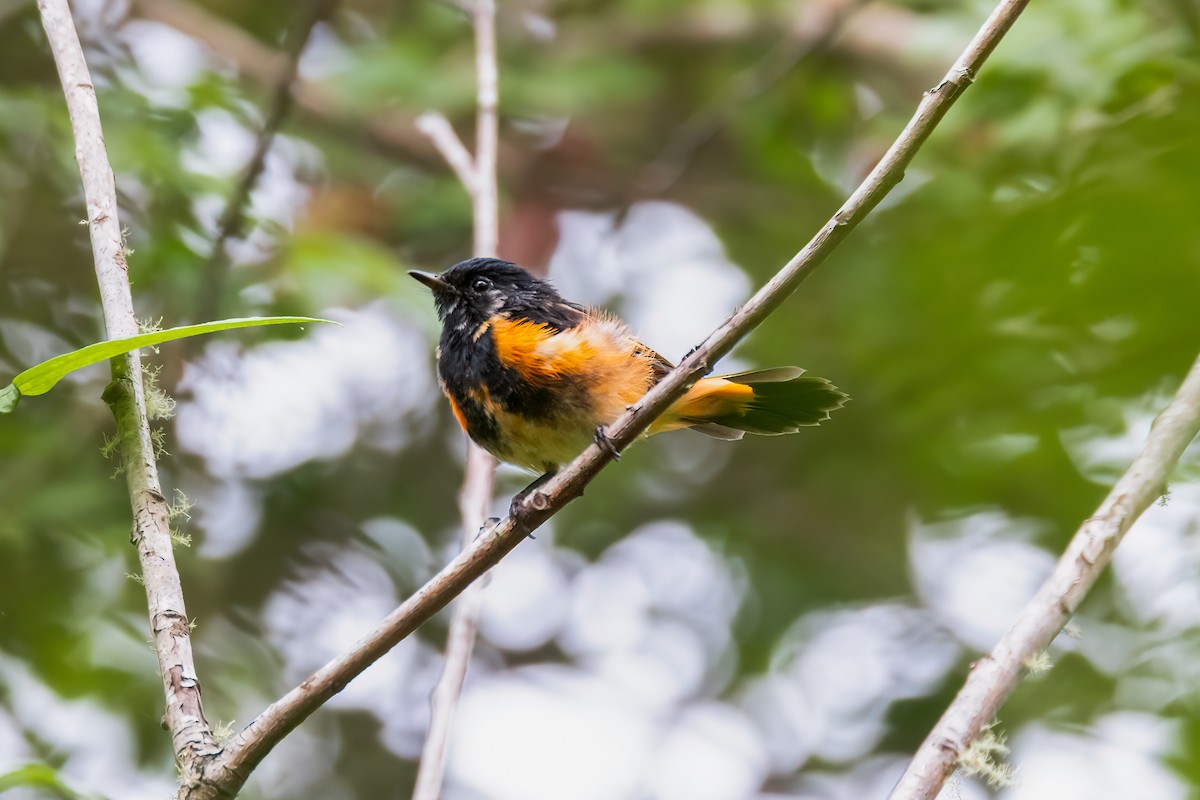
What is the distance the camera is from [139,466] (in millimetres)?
1888

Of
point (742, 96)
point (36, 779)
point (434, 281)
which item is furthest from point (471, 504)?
point (742, 96)

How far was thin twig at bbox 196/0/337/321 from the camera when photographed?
3.62 metres

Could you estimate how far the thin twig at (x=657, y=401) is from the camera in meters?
1.82

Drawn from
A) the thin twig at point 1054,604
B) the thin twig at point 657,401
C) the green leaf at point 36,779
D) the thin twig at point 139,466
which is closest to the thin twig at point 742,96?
the thin twig at point 657,401

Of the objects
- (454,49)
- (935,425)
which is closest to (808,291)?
(935,425)

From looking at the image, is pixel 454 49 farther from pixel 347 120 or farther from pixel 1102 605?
pixel 1102 605

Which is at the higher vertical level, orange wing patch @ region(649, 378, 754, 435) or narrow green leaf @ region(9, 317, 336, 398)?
orange wing patch @ region(649, 378, 754, 435)

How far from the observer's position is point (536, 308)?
373 cm

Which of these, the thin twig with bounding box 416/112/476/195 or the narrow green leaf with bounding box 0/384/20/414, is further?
the thin twig with bounding box 416/112/476/195

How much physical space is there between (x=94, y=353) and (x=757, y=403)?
2424 millimetres

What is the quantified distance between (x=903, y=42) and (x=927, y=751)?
446cm

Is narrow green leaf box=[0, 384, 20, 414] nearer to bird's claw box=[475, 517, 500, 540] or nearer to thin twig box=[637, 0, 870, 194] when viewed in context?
bird's claw box=[475, 517, 500, 540]

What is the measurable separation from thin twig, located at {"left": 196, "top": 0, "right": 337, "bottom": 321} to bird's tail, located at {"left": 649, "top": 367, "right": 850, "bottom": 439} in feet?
4.86

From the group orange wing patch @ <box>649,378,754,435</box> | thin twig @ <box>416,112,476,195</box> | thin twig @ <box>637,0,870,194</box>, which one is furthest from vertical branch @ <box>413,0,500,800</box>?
thin twig @ <box>637,0,870,194</box>
